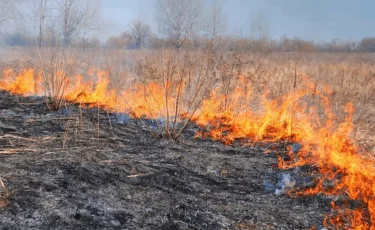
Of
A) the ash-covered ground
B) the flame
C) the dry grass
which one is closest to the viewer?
the ash-covered ground

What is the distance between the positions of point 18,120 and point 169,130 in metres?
2.87

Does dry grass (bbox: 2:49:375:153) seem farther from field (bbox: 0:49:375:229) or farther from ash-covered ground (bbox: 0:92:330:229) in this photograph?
ash-covered ground (bbox: 0:92:330:229)

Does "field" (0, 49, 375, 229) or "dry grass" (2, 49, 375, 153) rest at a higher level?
"dry grass" (2, 49, 375, 153)

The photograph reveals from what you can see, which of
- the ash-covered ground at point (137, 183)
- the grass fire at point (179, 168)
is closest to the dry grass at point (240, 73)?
the grass fire at point (179, 168)

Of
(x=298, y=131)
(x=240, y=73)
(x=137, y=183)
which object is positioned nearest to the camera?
(x=137, y=183)

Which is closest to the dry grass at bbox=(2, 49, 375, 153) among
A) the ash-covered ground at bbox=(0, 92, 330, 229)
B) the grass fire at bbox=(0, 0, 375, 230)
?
the grass fire at bbox=(0, 0, 375, 230)

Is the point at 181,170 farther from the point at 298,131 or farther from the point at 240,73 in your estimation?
the point at 240,73

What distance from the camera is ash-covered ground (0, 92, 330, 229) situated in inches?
139

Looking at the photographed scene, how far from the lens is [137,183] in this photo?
4.39 metres

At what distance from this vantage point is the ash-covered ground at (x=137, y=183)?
3535 mm

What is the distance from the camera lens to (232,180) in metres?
4.71

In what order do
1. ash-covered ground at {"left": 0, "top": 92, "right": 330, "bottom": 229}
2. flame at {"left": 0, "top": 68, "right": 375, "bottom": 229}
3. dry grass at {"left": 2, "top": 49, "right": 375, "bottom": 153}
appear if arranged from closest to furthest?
ash-covered ground at {"left": 0, "top": 92, "right": 330, "bottom": 229}
flame at {"left": 0, "top": 68, "right": 375, "bottom": 229}
dry grass at {"left": 2, "top": 49, "right": 375, "bottom": 153}

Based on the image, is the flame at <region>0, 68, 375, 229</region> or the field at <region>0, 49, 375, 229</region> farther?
the flame at <region>0, 68, 375, 229</region>

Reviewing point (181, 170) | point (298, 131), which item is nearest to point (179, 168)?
point (181, 170)
